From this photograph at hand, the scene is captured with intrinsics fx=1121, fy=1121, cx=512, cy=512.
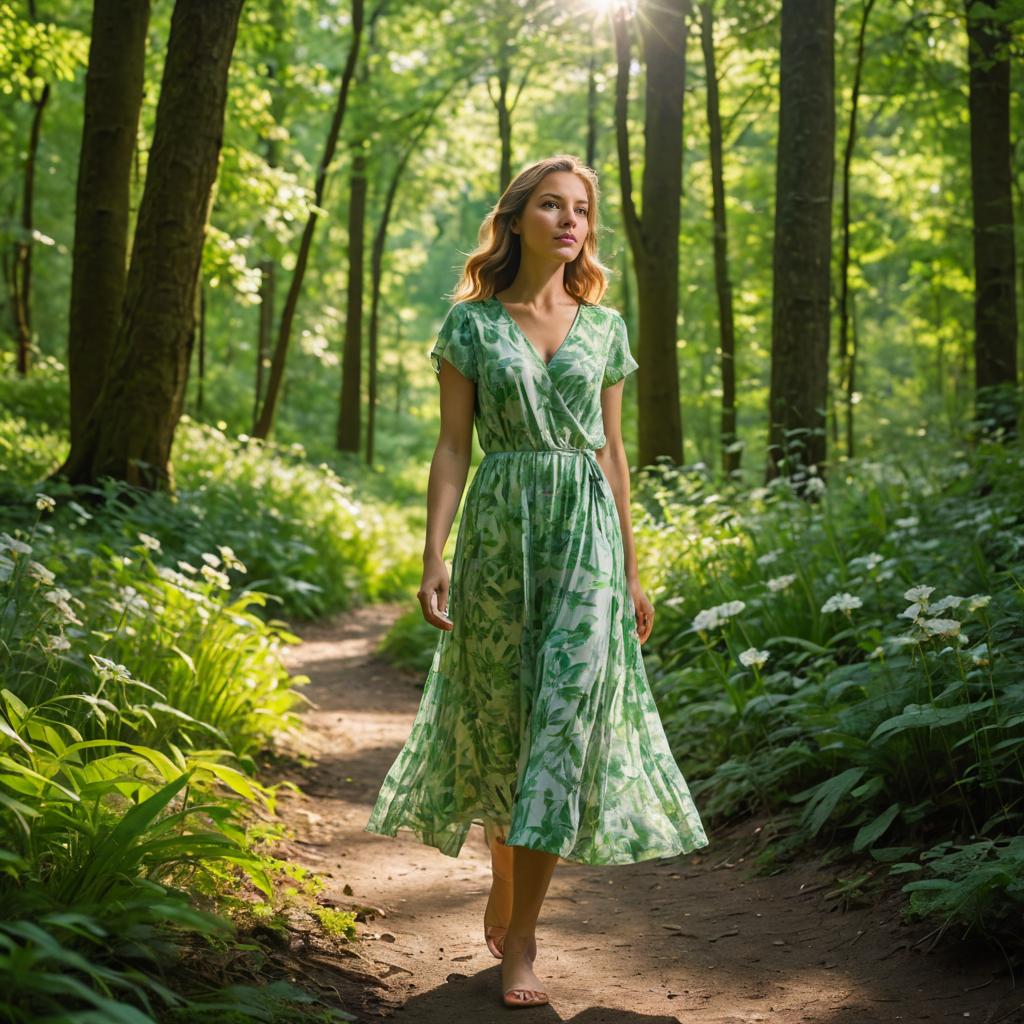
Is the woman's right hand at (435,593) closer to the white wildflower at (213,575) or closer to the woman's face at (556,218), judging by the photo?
the woman's face at (556,218)

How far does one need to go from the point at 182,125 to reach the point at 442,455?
564cm

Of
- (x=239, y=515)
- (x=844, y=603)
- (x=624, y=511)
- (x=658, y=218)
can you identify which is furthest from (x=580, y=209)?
(x=658, y=218)

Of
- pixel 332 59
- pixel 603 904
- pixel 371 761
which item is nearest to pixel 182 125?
pixel 371 761

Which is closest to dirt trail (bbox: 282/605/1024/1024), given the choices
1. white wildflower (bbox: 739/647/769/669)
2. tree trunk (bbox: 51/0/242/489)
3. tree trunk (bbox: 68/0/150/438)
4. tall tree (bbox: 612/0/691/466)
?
white wildflower (bbox: 739/647/769/669)

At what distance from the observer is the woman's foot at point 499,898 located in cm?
355

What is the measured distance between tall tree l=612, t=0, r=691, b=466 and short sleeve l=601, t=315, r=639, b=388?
24.7 feet

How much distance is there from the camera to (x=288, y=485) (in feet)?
42.1

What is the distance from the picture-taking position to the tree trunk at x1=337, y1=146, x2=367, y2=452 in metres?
21.0

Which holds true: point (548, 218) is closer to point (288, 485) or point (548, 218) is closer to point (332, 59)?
point (288, 485)

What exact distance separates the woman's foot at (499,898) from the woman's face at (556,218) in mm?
1853

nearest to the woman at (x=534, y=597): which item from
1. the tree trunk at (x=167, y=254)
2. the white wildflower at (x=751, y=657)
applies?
the white wildflower at (x=751, y=657)

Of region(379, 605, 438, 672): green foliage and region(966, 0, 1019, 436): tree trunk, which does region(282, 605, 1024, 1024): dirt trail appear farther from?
region(966, 0, 1019, 436): tree trunk

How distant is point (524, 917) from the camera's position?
3.22 meters

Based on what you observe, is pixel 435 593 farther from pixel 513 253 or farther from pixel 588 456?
pixel 513 253
